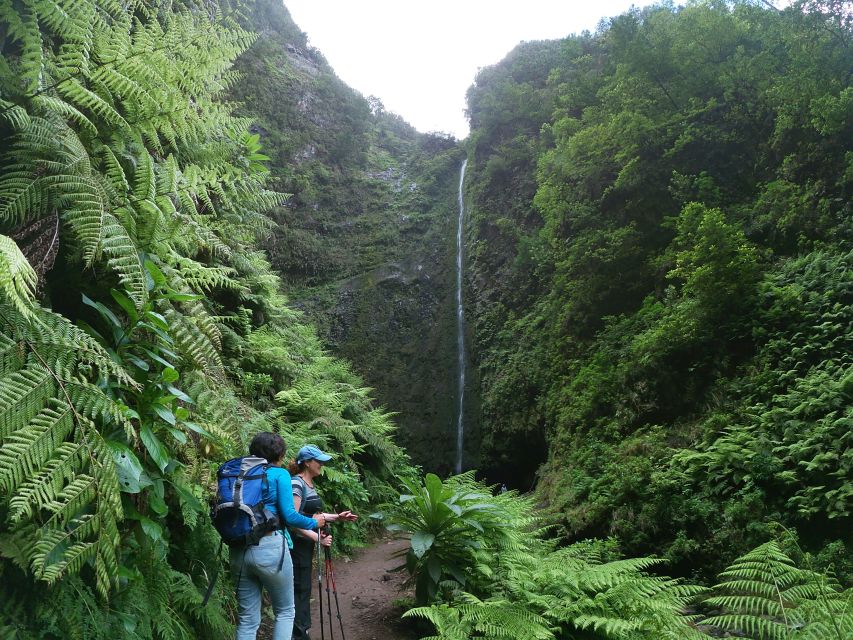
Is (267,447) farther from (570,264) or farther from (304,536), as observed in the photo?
(570,264)

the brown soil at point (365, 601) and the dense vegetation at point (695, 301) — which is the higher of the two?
the dense vegetation at point (695, 301)

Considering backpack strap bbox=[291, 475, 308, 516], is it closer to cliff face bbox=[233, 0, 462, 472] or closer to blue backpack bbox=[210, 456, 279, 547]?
blue backpack bbox=[210, 456, 279, 547]

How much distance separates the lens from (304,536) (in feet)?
11.2

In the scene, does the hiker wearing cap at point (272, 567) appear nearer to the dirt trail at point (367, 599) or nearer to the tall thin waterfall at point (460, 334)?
the dirt trail at point (367, 599)

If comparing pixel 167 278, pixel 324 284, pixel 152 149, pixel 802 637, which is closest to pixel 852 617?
pixel 802 637

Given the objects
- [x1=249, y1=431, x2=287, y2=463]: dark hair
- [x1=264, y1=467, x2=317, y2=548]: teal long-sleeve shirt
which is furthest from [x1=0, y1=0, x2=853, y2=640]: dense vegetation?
[x1=264, y1=467, x2=317, y2=548]: teal long-sleeve shirt

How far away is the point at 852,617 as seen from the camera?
224cm

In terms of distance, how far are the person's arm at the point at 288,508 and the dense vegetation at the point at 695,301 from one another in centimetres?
451

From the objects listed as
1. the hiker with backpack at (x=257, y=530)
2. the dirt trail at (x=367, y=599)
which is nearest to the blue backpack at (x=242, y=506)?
the hiker with backpack at (x=257, y=530)

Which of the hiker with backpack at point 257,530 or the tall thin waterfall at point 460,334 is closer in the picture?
the hiker with backpack at point 257,530

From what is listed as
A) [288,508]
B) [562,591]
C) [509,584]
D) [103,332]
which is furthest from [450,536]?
[103,332]

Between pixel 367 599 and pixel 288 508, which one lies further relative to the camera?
pixel 367 599

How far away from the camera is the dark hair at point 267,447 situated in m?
3.20

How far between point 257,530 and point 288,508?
0.23 meters
